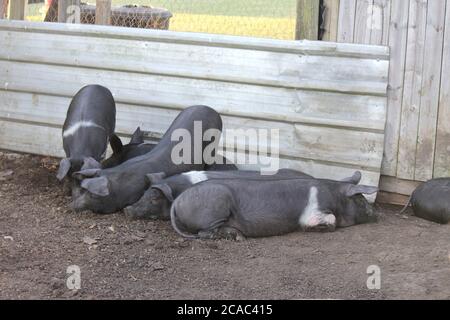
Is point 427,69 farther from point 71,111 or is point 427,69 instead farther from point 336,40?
point 71,111

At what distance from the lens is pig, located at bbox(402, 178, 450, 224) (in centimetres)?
621

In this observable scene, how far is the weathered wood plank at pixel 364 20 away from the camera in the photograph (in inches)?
256

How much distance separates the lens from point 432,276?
193 inches

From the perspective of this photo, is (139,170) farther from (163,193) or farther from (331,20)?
(331,20)

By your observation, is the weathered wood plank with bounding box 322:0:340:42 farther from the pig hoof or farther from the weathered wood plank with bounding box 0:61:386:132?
the pig hoof

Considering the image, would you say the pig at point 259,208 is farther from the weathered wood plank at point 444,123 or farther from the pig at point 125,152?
the pig at point 125,152

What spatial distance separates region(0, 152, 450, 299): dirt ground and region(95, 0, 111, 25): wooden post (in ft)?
5.93

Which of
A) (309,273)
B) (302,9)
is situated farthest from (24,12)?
(309,273)

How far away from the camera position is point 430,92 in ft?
21.1

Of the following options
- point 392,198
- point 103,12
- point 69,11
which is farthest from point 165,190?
point 69,11

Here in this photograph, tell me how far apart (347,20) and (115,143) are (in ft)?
7.11

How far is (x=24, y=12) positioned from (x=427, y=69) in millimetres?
3860

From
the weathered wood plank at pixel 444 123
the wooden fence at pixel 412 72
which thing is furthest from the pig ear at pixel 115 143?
the weathered wood plank at pixel 444 123

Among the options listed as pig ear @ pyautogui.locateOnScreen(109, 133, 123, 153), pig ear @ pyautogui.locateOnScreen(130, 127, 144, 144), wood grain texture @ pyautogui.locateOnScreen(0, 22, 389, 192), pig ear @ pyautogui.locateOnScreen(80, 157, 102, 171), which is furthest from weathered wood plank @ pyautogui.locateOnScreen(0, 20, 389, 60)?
pig ear @ pyautogui.locateOnScreen(80, 157, 102, 171)
